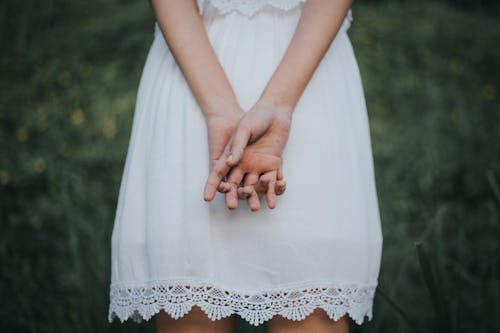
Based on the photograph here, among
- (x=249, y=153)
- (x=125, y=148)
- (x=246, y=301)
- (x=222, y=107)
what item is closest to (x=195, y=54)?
(x=222, y=107)

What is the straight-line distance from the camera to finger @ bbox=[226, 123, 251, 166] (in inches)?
Result: 43.8

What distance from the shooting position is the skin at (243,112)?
1148mm

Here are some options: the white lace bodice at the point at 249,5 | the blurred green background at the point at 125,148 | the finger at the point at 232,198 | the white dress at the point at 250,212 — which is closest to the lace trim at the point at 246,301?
the white dress at the point at 250,212

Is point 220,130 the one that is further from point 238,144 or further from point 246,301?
point 246,301

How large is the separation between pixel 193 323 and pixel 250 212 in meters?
0.26

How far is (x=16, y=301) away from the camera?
2.42 meters

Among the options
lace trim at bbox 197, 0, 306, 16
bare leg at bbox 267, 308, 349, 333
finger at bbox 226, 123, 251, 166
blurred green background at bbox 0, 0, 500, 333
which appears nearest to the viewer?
finger at bbox 226, 123, 251, 166

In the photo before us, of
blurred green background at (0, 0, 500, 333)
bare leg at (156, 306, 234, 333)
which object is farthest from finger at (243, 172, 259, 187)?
blurred green background at (0, 0, 500, 333)

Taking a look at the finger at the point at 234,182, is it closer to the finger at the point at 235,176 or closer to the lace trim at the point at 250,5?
the finger at the point at 235,176

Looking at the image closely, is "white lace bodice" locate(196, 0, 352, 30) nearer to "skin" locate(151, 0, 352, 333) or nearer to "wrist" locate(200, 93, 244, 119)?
"skin" locate(151, 0, 352, 333)

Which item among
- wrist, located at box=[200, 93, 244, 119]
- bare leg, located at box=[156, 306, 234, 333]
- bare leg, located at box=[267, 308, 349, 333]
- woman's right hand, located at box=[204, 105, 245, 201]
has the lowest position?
bare leg, located at box=[267, 308, 349, 333]

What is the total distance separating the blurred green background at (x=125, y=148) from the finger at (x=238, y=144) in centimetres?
61

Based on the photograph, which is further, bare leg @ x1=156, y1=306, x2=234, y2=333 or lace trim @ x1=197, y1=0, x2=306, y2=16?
lace trim @ x1=197, y1=0, x2=306, y2=16

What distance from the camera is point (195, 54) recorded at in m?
1.27
